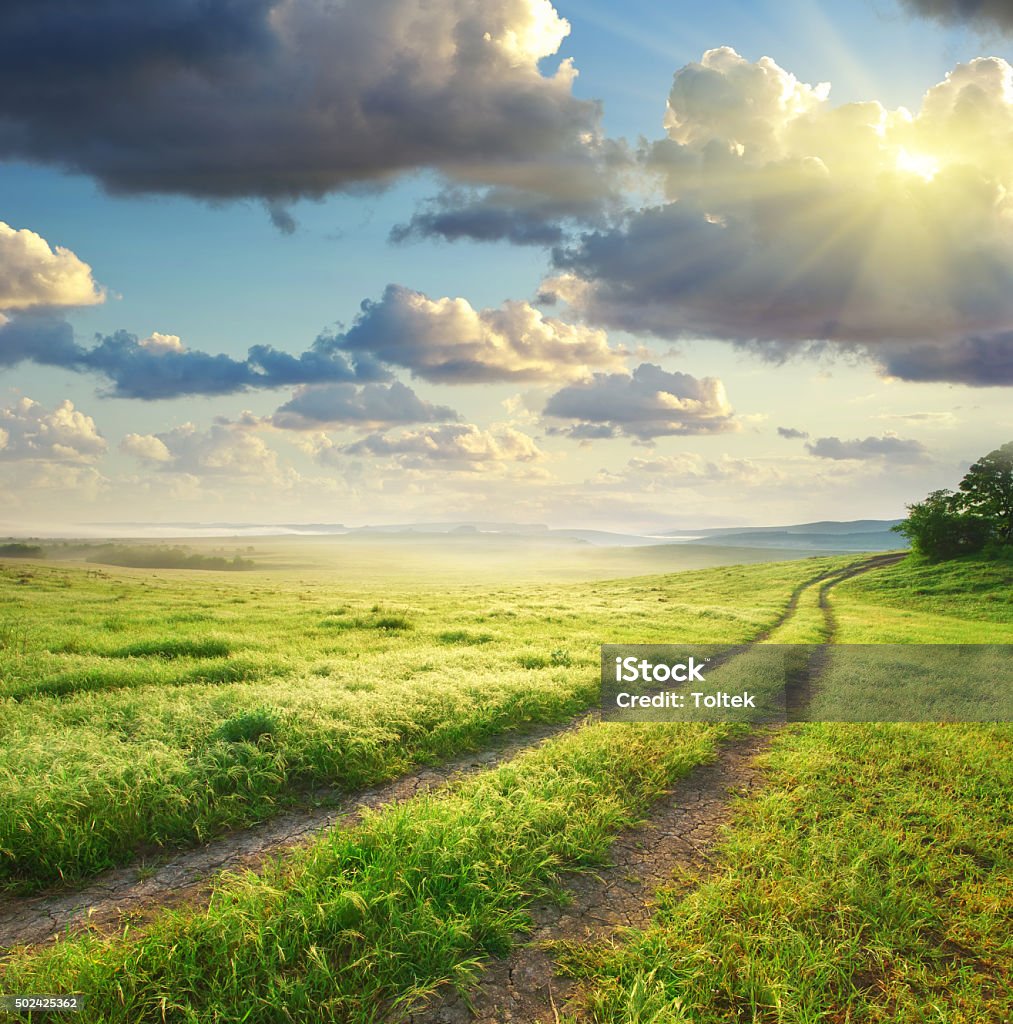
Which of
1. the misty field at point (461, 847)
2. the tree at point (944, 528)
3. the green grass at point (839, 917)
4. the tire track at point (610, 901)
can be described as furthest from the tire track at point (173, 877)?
the tree at point (944, 528)

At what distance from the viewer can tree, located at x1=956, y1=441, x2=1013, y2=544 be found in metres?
49.8

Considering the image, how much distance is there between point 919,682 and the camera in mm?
15188

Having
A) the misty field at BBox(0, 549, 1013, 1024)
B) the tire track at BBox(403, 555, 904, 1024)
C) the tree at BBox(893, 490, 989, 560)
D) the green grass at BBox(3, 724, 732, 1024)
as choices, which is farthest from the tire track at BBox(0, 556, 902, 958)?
the tree at BBox(893, 490, 989, 560)

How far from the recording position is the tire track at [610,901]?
13.2 ft

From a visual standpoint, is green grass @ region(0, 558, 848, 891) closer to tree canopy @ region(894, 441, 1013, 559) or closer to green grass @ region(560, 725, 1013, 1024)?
green grass @ region(560, 725, 1013, 1024)

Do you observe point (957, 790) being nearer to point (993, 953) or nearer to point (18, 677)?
point (993, 953)

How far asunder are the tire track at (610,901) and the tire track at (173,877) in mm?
554

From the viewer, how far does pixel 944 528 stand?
50750mm

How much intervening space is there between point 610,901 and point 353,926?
233 centimetres

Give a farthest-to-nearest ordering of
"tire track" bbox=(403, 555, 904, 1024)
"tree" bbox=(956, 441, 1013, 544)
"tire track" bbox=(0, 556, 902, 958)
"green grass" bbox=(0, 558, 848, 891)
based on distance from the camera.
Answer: "tree" bbox=(956, 441, 1013, 544) → "green grass" bbox=(0, 558, 848, 891) → "tire track" bbox=(0, 556, 902, 958) → "tire track" bbox=(403, 555, 904, 1024)

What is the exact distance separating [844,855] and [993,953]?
1362 millimetres

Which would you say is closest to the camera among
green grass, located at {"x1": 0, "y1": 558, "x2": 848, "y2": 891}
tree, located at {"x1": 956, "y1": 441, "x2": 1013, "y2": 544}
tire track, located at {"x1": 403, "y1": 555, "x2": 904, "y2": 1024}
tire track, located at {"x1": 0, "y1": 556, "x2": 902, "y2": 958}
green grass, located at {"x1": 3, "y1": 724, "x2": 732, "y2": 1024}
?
green grass, located at {"x1": 3, "y1": 724, "x2": 732, "y2": 1024}

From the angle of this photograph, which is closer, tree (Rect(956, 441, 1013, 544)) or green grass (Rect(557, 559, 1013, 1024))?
green grass (Rect(557, 559, 1013, 1024))

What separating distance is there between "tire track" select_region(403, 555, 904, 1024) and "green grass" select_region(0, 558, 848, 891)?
3457 mm
